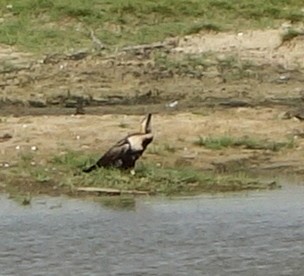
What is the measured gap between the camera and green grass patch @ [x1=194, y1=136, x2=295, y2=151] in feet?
38.9

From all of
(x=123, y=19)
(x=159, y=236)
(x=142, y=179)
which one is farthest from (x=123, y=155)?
(x=123, y=19)

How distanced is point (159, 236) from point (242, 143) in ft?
9.53

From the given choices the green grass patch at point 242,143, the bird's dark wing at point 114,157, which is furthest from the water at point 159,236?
the green grass patch at point 242,143

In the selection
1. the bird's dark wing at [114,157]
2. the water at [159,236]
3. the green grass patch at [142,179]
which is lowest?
the water at [159,236]

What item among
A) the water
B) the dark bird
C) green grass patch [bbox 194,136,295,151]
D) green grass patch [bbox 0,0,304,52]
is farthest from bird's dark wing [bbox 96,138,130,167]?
green grass patch [bbox 0,0,304,52]

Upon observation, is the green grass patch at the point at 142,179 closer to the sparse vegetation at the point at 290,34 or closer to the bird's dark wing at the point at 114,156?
the bird's dark wing at the point at 114,156

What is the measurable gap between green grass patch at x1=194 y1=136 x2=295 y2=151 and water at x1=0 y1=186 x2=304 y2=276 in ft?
4.57

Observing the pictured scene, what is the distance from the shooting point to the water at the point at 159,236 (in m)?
8.53

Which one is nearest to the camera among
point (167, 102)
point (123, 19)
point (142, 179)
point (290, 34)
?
point (142, 179)

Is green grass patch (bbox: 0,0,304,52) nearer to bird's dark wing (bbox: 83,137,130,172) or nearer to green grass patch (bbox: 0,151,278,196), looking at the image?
green grass patch (bbox: 0,151,278,196)

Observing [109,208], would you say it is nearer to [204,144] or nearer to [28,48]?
[204,144]

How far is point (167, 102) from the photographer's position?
14.4m

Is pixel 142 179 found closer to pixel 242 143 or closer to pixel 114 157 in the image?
pixel 114 157

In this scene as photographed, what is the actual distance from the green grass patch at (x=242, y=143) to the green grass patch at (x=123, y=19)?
13.8ft
